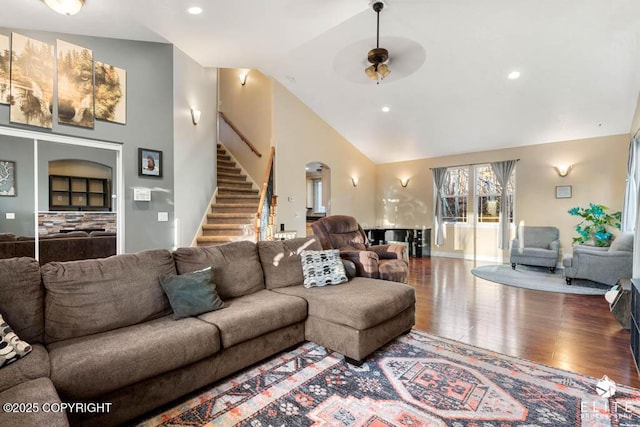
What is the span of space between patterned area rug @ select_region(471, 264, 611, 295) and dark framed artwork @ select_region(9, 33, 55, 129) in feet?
20.7

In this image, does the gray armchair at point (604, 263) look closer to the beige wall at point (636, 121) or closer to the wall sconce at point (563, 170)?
the beige wall at point (636, 121)

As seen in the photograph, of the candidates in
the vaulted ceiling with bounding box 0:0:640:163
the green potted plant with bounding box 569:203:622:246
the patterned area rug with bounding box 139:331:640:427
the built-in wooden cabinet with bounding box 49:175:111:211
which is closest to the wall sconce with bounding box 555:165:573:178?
the vaulted ceiling with bounding box 0:0:640:163

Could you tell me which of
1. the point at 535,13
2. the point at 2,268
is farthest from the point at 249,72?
the point at 2,268

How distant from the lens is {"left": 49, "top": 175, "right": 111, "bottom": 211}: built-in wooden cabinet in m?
3.50

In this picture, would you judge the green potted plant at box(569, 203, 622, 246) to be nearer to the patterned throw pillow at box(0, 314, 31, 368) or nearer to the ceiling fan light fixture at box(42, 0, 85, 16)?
the patterned throw pillow at box(0, 314, 31, 368)

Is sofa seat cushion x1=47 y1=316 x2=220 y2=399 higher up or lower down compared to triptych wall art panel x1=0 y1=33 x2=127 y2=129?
lower down

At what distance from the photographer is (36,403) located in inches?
48.3

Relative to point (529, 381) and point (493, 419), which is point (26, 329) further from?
point (529, 381)

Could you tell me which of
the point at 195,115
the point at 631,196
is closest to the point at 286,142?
the point at 195,115

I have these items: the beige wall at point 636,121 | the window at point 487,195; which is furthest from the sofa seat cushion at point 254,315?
the window at point 487,195

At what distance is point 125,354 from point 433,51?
16.0ft

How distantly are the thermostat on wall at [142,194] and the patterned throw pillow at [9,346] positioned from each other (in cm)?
251

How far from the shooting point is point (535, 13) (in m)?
3.54

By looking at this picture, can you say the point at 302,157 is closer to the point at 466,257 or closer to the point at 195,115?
the point at 195,115
